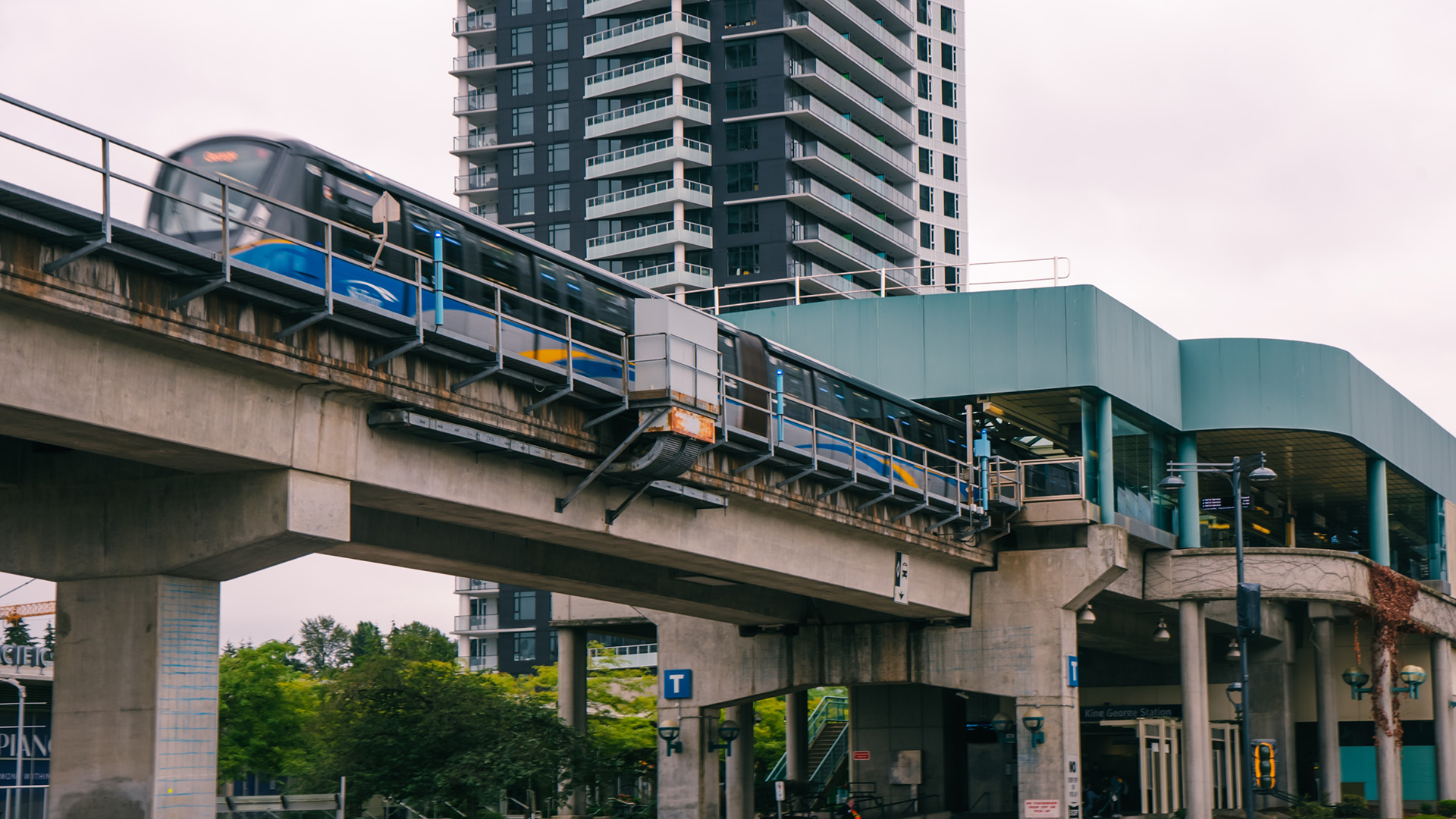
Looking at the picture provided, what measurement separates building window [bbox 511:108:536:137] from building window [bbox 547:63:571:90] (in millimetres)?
2092

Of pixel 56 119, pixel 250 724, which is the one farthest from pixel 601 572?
pixel 250 724

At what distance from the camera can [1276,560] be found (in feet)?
135

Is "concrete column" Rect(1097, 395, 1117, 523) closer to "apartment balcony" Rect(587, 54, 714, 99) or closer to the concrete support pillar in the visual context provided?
the concrete support pillar

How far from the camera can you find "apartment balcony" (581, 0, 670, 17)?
102 metres

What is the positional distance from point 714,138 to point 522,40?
57.3 feet

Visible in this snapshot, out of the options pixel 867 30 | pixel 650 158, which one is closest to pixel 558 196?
pixel 650 158

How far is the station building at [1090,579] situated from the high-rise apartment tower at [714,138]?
46.7 metres

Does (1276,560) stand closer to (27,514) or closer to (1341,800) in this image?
(1341,800)

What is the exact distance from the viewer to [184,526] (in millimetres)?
19672

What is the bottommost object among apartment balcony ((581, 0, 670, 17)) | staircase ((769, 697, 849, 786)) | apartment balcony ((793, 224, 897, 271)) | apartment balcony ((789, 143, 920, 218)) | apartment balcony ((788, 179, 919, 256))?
staircase ((769, 697, 849, 786))

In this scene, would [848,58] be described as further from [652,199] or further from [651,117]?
[652,199]

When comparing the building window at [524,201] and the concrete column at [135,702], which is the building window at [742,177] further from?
the concrete column at [135,702]

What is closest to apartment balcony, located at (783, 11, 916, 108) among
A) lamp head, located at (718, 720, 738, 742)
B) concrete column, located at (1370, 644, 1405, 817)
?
concrete column, located at (1370, 644, 1405, 817)

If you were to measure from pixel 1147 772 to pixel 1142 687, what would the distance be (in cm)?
1442
